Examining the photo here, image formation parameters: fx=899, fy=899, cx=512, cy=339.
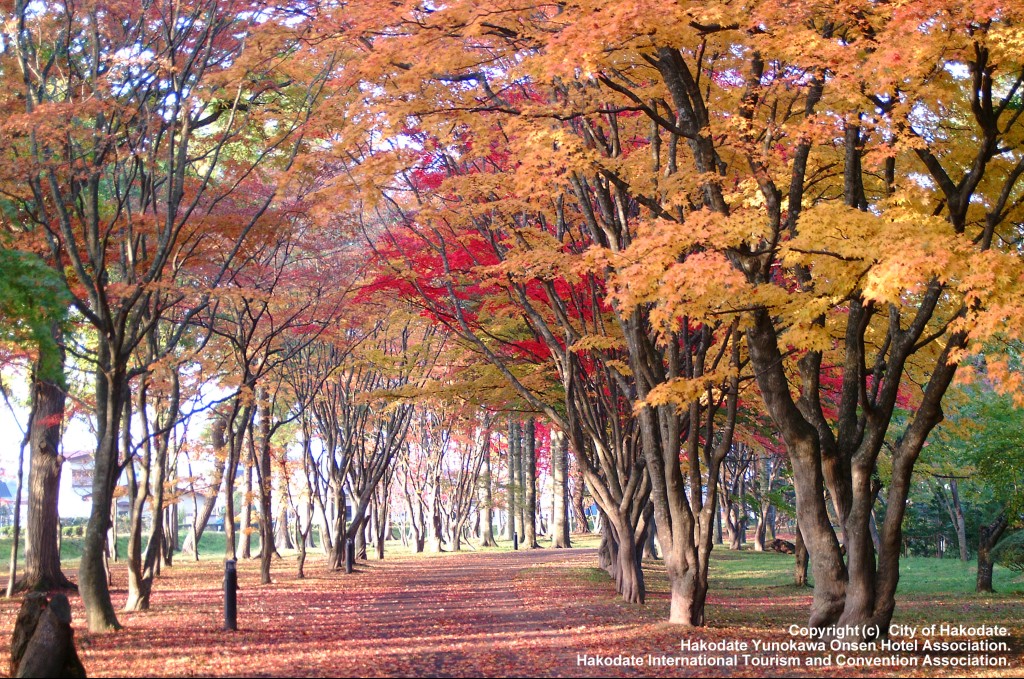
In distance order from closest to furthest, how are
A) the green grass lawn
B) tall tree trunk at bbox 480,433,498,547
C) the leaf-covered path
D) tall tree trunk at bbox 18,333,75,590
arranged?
1. the leaf-covered path
2. tall tree trunk at bbox 18,333,75,590
3. the green grass lawn
4. tall tree trunk at bbox 480,433,498,547

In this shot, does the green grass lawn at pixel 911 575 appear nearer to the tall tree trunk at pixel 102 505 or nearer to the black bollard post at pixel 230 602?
the black bollard post at pixel 230 602

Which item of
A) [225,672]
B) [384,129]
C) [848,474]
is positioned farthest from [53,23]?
[848,474]

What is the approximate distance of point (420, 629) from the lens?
40.1 feet

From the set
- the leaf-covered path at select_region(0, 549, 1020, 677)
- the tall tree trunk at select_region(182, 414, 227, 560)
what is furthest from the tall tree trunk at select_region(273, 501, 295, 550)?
the leaf-covered path at select_region(0, 549, 1020, 677)

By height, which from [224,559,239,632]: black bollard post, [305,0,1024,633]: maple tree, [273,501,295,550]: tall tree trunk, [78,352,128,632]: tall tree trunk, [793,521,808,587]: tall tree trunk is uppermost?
[305,0,1024,633]: maple tree

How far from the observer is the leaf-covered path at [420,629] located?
905 cm

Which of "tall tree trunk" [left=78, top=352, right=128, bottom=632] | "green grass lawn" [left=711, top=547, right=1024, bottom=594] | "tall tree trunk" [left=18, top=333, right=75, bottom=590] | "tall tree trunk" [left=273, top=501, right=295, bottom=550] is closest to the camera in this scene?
"tall tree trunk" [left=78, top=352, right=128, bottom=632]

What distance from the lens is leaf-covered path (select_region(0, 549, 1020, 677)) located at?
356 inches

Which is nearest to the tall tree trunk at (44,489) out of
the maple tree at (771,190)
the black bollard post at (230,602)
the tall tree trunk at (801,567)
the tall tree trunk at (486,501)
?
the black bollard post at (230,602)

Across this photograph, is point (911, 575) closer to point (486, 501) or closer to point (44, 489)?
point (44, 489)

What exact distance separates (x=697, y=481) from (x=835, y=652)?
4050 mm

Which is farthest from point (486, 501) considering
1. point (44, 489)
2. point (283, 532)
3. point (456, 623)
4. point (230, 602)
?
point (230, 602)

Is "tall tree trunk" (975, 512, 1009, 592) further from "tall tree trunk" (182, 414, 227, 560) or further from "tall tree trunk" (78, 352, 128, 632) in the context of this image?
"tall tree trunk" (182, 414, 227, 560)

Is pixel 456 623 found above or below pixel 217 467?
below
